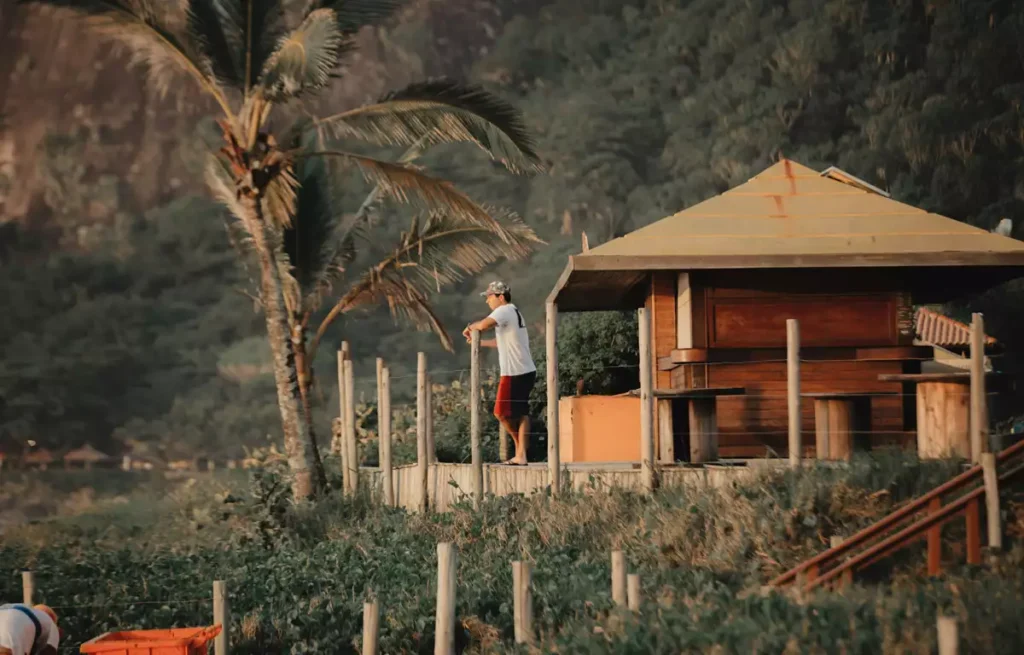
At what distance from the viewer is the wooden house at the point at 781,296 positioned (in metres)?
17.8

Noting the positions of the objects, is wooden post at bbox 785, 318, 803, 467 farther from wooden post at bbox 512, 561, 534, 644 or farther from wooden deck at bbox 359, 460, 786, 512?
wooden post at bbox 512, 561, 534, 644

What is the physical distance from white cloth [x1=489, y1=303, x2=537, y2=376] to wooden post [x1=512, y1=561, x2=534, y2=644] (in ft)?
16.5

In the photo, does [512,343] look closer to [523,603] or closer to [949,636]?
[523,603]

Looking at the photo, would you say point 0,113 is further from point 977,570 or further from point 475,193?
point 977,570

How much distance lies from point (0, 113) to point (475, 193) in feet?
80.9

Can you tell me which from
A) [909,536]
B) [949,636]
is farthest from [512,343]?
[949,636]

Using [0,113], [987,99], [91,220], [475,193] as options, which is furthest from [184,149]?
[987,99]

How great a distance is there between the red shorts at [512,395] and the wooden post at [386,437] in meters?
2.67

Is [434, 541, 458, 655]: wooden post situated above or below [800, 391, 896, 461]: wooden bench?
below

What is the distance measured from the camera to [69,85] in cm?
7400

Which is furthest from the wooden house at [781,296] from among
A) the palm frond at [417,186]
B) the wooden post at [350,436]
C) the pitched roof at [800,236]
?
the wooden post at [350,436]

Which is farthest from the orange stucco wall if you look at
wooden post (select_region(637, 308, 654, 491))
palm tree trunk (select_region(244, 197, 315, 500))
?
wooden post (select_region(637, 308, 654, 491))

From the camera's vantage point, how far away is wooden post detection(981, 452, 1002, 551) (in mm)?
12469

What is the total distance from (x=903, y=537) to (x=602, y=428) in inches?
329
